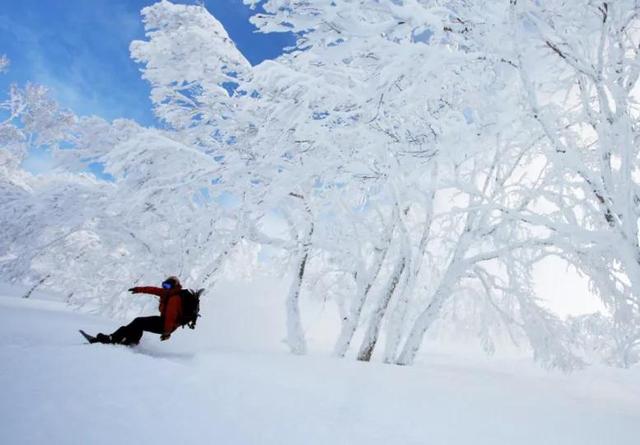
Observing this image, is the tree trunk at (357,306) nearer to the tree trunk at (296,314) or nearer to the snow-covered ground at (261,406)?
the tree trunk at (296,314)

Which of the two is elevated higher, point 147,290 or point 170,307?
point 147,290

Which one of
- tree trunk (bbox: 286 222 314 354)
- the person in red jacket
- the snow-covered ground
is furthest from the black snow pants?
tree trunk (bbox: 286 222 314 354)

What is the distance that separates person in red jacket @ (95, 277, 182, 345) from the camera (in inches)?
252

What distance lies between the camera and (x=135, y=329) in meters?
6.43

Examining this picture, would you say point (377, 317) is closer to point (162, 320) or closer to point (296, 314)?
point (296, 314)

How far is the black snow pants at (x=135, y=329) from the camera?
6.29 meters

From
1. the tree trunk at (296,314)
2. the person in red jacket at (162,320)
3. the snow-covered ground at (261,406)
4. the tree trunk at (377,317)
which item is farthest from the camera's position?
the tree trunk at (296,314)

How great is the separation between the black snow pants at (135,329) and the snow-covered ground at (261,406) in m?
1.05

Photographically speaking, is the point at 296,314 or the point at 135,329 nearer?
the point at 135,329

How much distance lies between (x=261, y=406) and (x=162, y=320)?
3.52m

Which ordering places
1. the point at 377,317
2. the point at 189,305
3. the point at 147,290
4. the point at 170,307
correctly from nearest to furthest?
the point at 147,290, the point at 170,307, the point at 189,305, the point at 377,317

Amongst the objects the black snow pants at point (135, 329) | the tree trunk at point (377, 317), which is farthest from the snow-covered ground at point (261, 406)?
the tree trunk at point (377, 317)

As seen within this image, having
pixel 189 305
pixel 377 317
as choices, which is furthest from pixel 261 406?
pixel 377 317

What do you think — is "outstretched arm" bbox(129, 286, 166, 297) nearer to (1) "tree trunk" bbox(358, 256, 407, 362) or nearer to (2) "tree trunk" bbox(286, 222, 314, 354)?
(2) "tree trunk" bbox(286, 222, 314, 354)
